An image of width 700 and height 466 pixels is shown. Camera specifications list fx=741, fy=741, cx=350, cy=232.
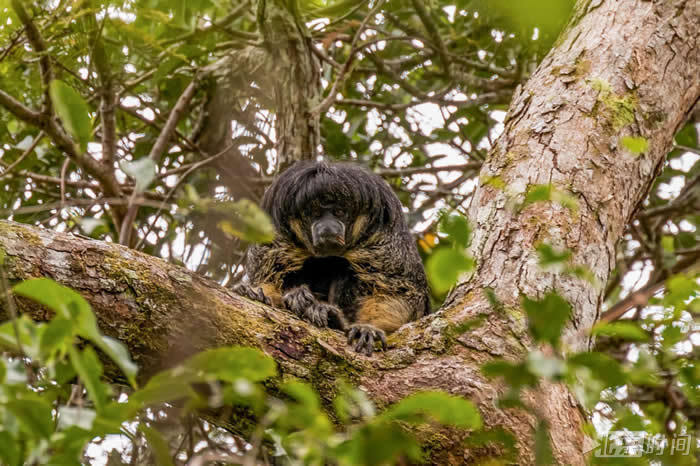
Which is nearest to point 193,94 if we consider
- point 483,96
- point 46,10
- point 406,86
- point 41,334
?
point 46,10

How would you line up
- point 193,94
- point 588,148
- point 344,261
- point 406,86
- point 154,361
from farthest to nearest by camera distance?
point 406,86 → point 193,94 → point 344,261 → point 588,148 → point 154,361

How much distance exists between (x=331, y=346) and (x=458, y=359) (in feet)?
1.93

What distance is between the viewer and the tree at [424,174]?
7.82 feet

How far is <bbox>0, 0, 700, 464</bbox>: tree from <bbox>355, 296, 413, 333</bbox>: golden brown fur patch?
656 millimetres

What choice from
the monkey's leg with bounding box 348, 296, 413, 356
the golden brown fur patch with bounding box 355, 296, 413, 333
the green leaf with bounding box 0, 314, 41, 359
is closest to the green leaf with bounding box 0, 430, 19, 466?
the green leaf with bounding box 0, 314, 41, 359

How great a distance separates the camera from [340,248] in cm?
521

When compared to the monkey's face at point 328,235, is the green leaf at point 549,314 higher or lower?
lower

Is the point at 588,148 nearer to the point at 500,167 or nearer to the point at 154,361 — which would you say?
the point at 500,167

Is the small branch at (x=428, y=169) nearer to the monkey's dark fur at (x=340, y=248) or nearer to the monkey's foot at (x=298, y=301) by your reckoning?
the monkey's dark fur at (x=340, y=248)

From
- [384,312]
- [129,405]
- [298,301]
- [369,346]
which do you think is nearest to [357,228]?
[384,312]

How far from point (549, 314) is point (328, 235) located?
11.3ft

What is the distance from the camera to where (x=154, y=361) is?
10.1 ft

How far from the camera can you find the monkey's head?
17.5 ft

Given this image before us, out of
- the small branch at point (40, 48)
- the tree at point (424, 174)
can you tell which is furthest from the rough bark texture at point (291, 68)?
the small branch at point (40, 48)
